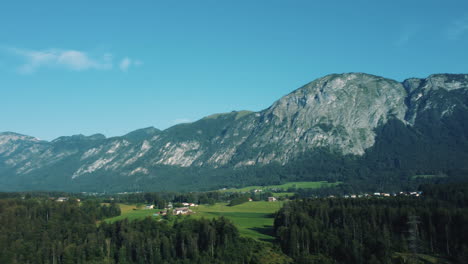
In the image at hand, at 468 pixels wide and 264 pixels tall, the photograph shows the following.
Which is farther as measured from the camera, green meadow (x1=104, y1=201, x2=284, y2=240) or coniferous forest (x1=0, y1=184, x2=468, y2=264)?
green meadow (x1=104, y1=201, x2=284, y2=240)

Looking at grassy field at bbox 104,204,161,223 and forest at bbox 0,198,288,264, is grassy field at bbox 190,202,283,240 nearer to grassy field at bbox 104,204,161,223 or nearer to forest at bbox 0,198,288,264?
forest at bbox 0,198,288,264

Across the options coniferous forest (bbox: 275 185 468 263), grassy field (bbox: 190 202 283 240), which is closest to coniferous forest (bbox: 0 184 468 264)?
coniferous forest (bbox: 275 185 468 263)

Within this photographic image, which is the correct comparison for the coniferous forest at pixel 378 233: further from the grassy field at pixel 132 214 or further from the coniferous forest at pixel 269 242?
the grassy field at pixel 132 214

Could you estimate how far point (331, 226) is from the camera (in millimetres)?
89688

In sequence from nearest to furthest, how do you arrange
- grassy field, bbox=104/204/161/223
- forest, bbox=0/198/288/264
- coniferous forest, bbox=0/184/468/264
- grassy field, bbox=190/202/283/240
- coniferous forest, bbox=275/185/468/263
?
coniferous forest, bbox=275/185/468/263
coniferous forest, bbox=0/184/468/264
forest, bbox=0/198/288/264
grassy field, bbox=190/202/283/240
grassy field, bbox=104/204/161/223

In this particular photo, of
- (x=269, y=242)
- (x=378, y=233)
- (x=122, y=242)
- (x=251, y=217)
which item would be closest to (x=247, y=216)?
(x=251, y=217)

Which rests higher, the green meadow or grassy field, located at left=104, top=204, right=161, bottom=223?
grassy field, located at left=104, top=204, right=161, bottom=223

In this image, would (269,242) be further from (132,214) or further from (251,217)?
(132,214)

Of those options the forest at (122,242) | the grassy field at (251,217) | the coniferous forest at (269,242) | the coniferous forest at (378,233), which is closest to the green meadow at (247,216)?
the grassy field at (251,217)

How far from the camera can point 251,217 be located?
120m

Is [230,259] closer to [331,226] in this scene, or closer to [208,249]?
[208,249]

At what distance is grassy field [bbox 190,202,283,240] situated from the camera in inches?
3799

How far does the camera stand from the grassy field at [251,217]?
317ft

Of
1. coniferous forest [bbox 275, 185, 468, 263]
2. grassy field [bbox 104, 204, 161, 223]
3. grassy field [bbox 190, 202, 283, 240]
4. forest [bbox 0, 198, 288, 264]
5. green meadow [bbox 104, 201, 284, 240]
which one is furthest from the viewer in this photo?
grassy field [bbox 104, 204, 161, 223]
